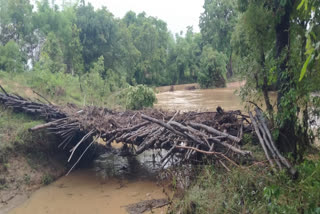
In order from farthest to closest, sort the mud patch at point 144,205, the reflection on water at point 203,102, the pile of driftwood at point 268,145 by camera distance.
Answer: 1. the reflection on water at point 203,102
2. the mud patch at point 144,205
3. the pile of driftwood at point 268,145

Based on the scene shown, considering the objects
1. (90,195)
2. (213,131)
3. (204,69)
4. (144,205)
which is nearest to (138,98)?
(90,195)

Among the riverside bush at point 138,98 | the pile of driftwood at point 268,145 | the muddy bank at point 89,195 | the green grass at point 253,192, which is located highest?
the riverside bush at point 138,98

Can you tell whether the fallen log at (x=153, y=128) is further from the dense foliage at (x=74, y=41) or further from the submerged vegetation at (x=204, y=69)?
the dense foliage at (x=74, y=41)

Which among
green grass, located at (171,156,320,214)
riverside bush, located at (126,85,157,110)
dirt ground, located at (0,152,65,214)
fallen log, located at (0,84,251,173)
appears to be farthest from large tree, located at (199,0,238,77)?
green grass, located at (171,156,320,214)

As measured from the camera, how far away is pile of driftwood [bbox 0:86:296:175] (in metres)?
5.42

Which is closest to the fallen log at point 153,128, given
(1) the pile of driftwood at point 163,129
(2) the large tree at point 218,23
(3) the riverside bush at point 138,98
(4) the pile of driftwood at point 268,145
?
(1) the pile of driftwood at point 163,129

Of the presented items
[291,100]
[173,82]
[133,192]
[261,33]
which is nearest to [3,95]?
[133,192]

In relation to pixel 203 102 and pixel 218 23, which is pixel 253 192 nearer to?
pixel 203 102

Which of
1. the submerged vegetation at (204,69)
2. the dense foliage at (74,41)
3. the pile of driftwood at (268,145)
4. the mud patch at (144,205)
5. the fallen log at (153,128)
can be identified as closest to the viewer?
the submerged vegetation at (204,69)

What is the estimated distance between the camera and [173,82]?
46.8 meters

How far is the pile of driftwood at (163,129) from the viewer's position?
5.42 m

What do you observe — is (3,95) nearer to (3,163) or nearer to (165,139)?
(3,163)

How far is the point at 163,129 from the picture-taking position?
6.30m

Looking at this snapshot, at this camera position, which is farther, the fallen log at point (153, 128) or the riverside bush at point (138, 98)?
the riverside bush at point (138, 98)
